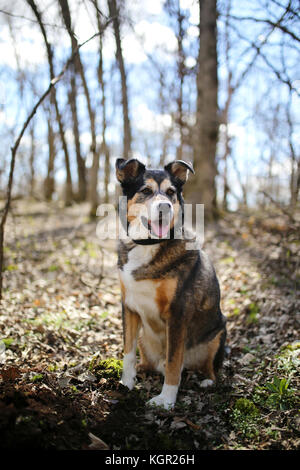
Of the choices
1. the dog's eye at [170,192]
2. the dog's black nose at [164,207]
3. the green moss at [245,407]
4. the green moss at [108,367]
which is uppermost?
the dog's eye at [170,192]

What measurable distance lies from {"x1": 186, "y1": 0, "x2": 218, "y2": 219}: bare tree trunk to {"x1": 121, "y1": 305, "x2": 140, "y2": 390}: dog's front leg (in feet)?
22.1

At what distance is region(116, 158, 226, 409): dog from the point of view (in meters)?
3.38

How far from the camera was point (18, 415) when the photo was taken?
2471 mm

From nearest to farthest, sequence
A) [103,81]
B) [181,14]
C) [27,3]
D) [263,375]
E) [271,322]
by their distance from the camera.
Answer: [263,375], [27,3], [271,322], [181,14], [103,81]

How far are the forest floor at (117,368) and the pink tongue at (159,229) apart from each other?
1.67 m

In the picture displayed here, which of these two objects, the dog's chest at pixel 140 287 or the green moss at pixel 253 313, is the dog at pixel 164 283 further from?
the green moss at pixel 253 313

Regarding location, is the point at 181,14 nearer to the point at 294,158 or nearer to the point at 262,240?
the point at 294,158

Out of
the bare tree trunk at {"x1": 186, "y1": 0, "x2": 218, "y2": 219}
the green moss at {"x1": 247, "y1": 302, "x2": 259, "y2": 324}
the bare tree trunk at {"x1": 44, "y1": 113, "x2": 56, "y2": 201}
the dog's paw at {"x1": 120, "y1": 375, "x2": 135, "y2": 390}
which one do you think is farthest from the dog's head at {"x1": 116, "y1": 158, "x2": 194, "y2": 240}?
the bare tree trunk at {"x1": 44, "y1": 113, "x2": 56, "y2": 201}

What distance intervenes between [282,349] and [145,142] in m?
30.6

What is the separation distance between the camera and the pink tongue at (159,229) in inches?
133

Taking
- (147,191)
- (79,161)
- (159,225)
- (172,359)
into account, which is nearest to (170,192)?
(147,191)

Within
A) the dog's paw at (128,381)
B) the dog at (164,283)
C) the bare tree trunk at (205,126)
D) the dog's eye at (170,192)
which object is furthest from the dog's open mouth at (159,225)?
the bare tree trunk at (205,126)

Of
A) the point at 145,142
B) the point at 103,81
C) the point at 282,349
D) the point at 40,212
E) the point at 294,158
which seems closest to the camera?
the point at 282,349

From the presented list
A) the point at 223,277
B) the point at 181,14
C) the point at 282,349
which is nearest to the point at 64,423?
the point at 282,349
